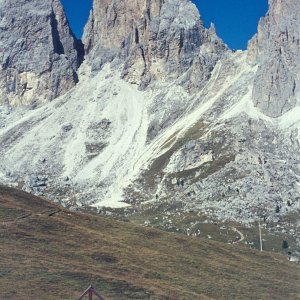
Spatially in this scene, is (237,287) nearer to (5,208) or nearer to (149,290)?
(149,290)

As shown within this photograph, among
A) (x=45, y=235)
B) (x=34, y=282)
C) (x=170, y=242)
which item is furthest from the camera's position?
(x=170, y=242)

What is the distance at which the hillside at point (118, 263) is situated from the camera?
3516 centimetres

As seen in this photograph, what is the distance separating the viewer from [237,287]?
39094mm

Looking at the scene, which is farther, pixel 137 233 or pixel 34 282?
pixel 137 233

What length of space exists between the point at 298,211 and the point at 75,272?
164253 mm

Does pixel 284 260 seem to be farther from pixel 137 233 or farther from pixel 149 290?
pixel 149 290

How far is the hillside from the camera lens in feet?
115

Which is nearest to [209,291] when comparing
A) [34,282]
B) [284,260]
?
[34,282]

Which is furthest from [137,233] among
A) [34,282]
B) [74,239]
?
[34,282]

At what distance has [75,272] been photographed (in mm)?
36750

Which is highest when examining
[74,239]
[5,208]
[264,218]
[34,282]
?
[264,218]

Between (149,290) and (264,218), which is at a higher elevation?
(264,218)

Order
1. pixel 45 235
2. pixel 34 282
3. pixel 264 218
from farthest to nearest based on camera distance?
1. pixel 264 218
2. pixel 45 235
3. pixel 34 282

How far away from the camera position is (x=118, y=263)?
40.3 m
